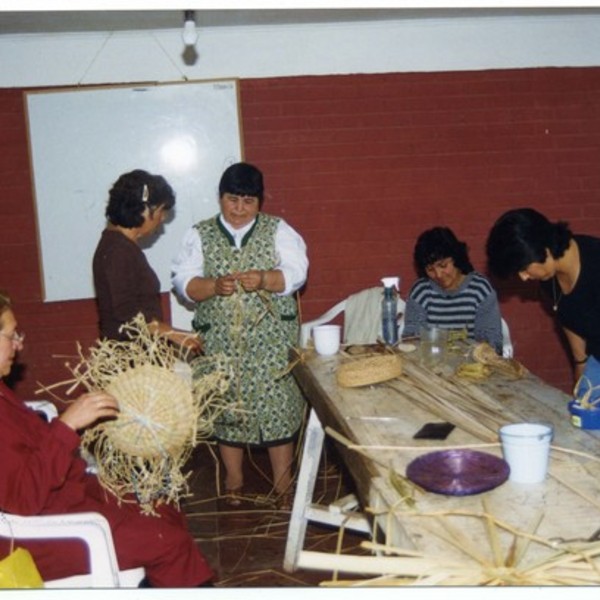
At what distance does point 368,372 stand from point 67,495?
109 cm

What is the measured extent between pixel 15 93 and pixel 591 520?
4346 mm

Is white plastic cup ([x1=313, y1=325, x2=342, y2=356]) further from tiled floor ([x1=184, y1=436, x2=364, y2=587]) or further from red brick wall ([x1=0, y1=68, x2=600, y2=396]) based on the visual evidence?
red brick wall ([x1=0, y1=68, x2=600, y2=396])

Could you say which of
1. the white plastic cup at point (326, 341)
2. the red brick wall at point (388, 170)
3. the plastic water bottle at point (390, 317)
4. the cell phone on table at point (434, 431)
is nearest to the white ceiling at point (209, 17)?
the red brick wall at point (388, 170)

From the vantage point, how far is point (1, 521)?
6.98ft

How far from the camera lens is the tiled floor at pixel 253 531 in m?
3.30

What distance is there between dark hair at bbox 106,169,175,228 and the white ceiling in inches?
53.8

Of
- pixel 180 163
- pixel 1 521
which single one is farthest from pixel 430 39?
pixel 1 521

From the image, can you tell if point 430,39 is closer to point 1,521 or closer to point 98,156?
point 98,156

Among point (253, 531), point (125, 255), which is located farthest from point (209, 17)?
point (253, 531)

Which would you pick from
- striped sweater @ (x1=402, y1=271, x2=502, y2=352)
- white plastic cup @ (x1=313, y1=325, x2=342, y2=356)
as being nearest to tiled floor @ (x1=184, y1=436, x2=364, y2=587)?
white plastic cup @ (x1=313, y1=325, x2=342, y2=356)

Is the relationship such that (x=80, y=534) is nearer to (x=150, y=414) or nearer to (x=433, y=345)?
(x=150, y=414)

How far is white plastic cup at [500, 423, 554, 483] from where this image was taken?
177 cm

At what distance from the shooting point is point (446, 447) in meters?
2.06

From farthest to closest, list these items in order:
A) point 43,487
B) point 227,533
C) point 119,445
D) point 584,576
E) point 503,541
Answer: point 227,533, point 119,445, point 43,487, point 503,541, point 584,576
